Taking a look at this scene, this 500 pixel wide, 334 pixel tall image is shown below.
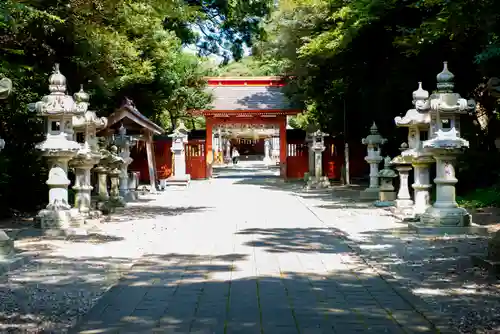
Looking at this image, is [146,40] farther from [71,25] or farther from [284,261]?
[284,261]

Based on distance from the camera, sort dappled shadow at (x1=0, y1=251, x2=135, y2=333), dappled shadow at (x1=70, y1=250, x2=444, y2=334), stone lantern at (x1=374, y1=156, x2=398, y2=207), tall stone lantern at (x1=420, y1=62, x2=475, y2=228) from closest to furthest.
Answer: dappled shadow at (x1=70, y1=250, x2=444, y2=334) < dappled shadow at (x1=0, y1=251, x2=135, y2=333) < tall stone lantern at (x1=420, y1=62, x2=475, y2=228) < stone lantern at (x1=374, y1=156, x2=398, y2=207)

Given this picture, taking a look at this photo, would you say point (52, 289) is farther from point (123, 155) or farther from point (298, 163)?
point (298, 163)

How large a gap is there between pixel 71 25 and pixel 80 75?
333 centimetres

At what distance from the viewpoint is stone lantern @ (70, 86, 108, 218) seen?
12805 millimetres

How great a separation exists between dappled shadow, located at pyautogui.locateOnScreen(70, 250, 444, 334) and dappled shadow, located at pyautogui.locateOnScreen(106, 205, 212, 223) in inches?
264

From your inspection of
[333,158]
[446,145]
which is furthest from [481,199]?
[333,158]

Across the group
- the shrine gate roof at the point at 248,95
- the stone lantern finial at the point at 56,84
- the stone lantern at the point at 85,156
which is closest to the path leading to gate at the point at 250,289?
the stone lantern at the point at 85,156

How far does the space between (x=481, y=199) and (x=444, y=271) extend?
8.78 metres

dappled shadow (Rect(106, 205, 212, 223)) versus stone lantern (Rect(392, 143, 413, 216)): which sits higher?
stone lantern (Rect(392, 143, 413, 216))

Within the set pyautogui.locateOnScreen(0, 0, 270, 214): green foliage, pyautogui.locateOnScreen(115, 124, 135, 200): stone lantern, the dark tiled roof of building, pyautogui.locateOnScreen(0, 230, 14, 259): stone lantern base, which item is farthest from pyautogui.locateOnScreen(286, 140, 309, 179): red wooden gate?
pyautogui.locateOnScreen(0, 230, 14, 259): stone lantern base

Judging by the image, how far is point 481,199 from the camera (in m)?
15.6

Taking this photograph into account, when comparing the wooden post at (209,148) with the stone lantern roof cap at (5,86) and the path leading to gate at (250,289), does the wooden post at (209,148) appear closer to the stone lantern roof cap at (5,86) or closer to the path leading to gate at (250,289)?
the path leading to gate at (250,289)

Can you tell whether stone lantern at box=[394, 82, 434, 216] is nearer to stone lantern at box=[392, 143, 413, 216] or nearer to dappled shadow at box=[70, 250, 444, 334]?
stone lantern at box=[392, 143, 413, 216]

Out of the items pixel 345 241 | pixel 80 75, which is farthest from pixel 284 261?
pixel 80 75
